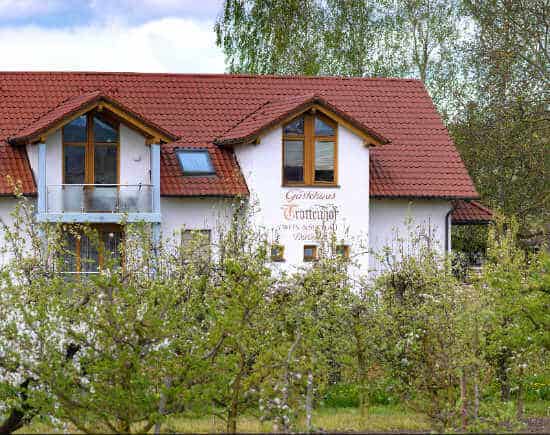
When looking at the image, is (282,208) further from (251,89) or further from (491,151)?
(491,151)

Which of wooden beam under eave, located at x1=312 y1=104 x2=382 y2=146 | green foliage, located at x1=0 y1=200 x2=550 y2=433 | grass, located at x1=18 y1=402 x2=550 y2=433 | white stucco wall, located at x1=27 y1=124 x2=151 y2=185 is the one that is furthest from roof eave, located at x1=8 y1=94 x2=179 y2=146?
grass, located at x1=18 y1=402 x2=550 y2=433

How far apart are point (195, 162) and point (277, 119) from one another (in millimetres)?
2519

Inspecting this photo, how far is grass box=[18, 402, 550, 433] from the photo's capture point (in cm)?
1370

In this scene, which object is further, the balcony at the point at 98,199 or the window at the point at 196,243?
the balcony at the point at 98,199

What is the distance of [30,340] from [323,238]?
9132 millimetres

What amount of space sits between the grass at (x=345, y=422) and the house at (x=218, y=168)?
384 inches

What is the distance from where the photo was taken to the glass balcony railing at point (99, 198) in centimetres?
2850

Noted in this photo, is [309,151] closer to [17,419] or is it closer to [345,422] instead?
[345,422]

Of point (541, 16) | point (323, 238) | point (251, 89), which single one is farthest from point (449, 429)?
point (541, 16)

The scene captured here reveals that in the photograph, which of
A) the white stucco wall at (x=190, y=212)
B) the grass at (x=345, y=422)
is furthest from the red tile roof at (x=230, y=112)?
the grass at (x=345, y=422)

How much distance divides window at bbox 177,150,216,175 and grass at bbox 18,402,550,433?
1221 centimetres

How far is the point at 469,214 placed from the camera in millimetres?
32938

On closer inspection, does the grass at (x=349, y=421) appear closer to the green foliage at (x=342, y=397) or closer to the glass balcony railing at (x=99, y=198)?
the green foliage at (x=342, y=397)

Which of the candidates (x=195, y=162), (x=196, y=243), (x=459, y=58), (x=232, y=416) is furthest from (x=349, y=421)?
(x=459, y=58)
